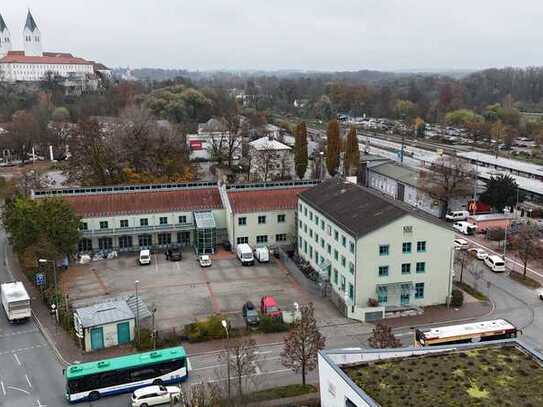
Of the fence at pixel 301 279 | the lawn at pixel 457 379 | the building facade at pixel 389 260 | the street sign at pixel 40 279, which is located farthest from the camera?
the fence at pixel 301 279

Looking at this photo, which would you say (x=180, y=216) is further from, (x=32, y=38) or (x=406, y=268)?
(x=32, y=38)

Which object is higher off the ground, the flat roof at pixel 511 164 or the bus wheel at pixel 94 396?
the flat roof at pixel 511 164

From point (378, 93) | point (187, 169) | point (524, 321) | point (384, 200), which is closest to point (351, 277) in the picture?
point (384, 200)

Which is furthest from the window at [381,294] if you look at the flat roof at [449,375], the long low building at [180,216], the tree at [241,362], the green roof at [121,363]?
the long low building at [180,216]

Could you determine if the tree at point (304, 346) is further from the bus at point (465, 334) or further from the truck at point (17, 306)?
the truck at point (17, 306)

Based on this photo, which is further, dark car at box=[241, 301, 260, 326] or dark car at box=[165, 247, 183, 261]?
dark car at box=[165, 247, 183, 261]

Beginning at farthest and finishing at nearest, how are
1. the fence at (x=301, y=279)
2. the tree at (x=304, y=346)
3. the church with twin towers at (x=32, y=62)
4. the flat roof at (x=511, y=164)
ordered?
the church with twin towers at (x=32, y=62), the flat roof at (x=511, y=164), the fence at (x=301, y=279), the tree at (x=304, y=346)

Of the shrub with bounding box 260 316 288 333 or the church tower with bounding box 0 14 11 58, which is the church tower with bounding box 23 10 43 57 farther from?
the shrub with bounding box 260 316 288 333

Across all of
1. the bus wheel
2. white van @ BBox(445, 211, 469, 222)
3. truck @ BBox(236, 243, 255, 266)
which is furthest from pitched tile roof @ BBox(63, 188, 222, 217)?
the bus wheel
